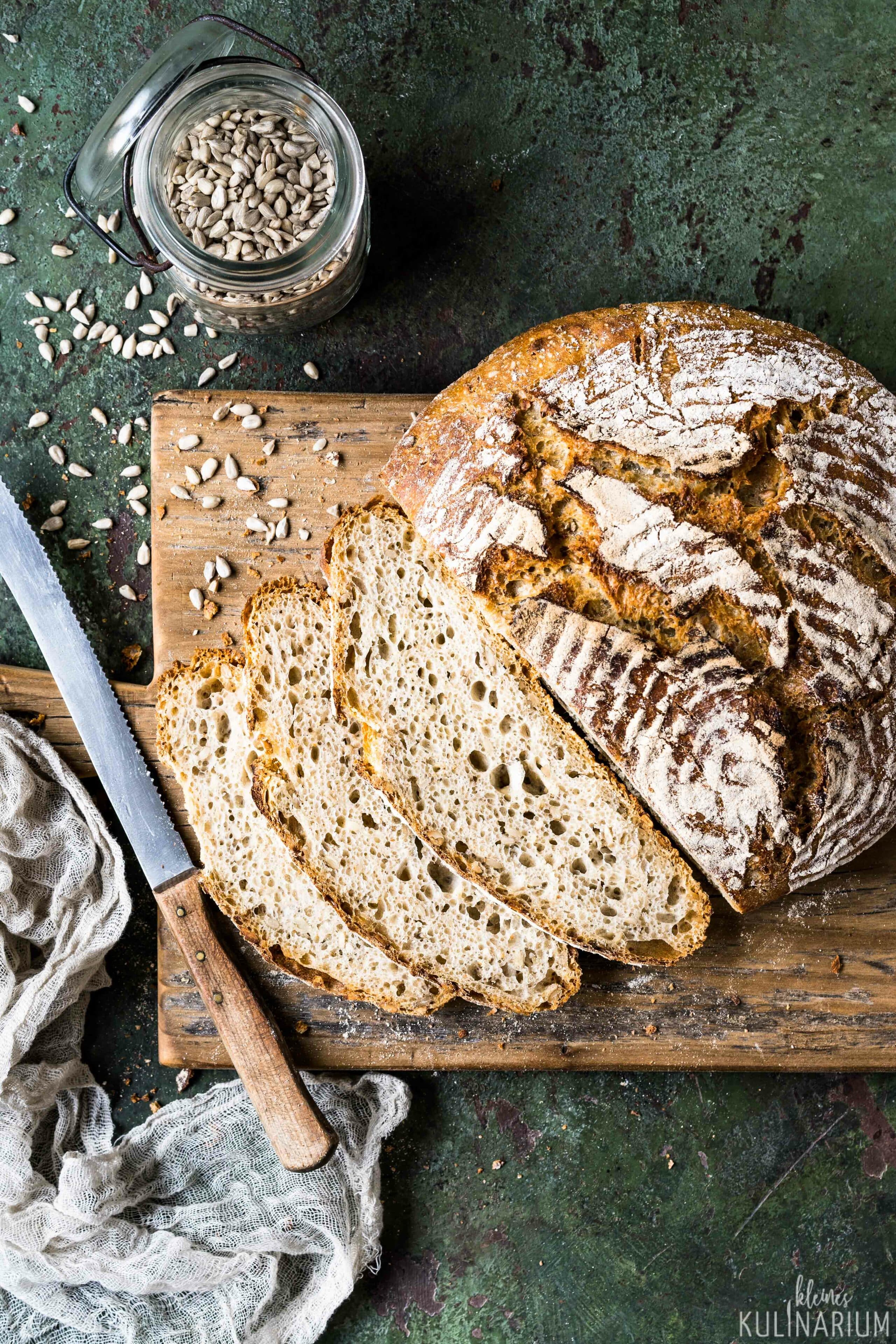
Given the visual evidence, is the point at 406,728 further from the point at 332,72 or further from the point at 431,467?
the point at 332,72

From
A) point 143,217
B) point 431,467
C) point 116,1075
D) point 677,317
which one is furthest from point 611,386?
point 116,1075

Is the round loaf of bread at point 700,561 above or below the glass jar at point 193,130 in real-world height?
below

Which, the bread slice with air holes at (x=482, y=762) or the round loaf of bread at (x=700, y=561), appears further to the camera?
the bread slice with air holes at (x=482, y=762)

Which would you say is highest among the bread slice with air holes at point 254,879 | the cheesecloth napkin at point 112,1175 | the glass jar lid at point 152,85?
the glass jar lid at point 152,85

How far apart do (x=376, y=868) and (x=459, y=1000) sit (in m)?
0.47

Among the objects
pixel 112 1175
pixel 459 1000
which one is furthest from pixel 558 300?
pixel 112 1175

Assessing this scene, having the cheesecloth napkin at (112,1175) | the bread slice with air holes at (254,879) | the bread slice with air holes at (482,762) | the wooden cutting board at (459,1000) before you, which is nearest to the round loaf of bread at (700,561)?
the bread slice with air holes at (482,762)

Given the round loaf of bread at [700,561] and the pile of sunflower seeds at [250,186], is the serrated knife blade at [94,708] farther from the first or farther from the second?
the round loaf of bread at [700,561]

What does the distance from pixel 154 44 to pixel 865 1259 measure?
13.1 ft

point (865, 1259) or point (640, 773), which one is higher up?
point (640, 773)

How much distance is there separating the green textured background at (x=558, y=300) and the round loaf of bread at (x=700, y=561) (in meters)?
0.70

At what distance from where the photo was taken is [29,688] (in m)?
2.67

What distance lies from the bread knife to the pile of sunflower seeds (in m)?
0.88

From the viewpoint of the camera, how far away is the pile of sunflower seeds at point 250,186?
2379 millimetres
